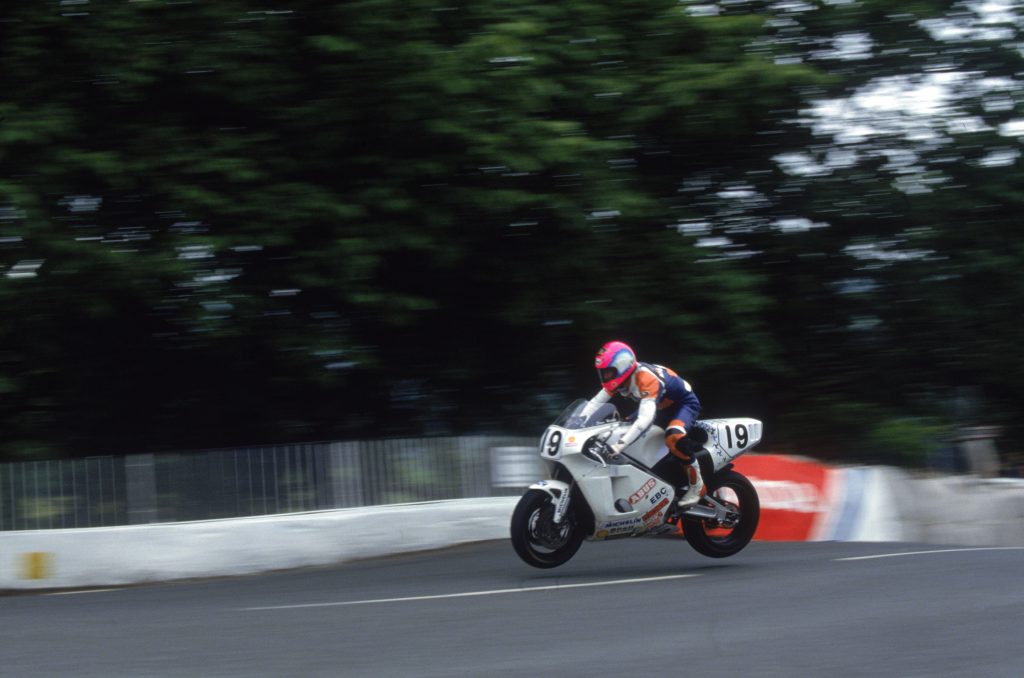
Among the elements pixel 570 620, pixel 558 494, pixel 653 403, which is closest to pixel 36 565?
pixel 558 494

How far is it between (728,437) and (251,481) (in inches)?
188

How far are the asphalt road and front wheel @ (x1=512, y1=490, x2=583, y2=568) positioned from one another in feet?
0.57

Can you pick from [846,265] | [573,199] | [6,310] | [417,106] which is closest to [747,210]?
[846,265]

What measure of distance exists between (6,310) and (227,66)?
Answer: 376 cm

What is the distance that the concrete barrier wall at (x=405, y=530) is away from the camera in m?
11.8

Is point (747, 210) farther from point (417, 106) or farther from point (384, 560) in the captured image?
point (384, 560)

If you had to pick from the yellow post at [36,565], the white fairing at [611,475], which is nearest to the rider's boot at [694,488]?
the white fairing at [611,475]

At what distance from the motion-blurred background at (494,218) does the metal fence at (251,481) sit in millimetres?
2583

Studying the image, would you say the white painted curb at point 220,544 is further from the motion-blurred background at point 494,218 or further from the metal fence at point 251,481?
the motion-blurred background at point 494,218

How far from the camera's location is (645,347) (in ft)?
56.1

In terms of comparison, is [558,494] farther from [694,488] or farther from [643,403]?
[694,488]

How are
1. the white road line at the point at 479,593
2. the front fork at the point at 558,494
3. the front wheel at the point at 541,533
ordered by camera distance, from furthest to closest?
Result: the front fork at the point at 558,494 → the front wheel at the point at 541,533 → the white road line at the point at 479,593

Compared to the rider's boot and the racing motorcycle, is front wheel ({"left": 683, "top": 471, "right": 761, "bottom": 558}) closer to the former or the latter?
the racing motorcycle

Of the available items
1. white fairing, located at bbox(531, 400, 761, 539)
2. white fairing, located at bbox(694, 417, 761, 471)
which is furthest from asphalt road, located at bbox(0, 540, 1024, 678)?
white fairing, located at bbox(694, 417, 761, 471)
